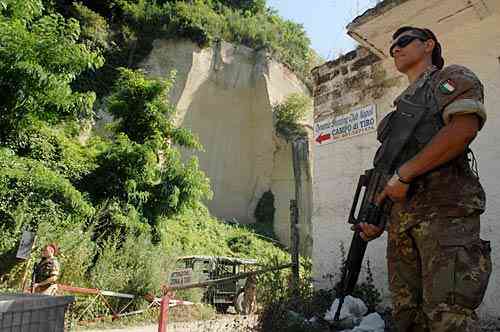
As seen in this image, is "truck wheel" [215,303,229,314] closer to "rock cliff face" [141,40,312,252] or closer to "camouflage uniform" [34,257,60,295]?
"camouflage uniform" [34,257,60,295]

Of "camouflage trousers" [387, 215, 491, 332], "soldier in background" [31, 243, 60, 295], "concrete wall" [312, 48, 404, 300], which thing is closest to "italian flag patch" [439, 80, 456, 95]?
"camouflage trousers" [387, 215, 491, 332]

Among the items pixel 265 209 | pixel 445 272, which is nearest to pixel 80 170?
pixel 445 272

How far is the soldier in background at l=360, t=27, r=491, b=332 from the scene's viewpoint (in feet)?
4.95

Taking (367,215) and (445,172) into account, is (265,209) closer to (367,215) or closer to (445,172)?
(367,215)

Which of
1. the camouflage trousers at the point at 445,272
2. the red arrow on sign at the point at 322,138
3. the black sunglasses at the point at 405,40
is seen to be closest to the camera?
the camouflage trousers at the point at 445,272

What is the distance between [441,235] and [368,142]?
2.92 m

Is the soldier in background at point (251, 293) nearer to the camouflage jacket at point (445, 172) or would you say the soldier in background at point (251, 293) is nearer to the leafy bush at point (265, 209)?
the camouflage jacket at point (445, 172)

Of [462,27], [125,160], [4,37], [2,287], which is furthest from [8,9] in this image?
[462,27]

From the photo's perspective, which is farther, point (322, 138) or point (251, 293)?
point (251, 293)

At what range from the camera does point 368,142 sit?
439cm

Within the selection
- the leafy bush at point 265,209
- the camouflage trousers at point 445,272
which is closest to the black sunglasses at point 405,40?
the camouflage trousers at point 445,272

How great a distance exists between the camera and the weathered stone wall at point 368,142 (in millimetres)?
3373

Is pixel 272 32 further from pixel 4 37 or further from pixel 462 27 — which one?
pixel 462 27

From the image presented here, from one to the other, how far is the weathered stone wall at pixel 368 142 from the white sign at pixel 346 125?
67 millimetres
